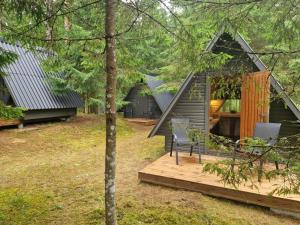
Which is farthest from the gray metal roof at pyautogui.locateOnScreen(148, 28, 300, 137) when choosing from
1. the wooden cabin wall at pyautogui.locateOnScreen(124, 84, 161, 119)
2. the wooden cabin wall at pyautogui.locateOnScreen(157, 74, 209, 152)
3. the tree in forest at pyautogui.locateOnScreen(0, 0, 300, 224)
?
the wooden cabin wall at pyautogui.locateOnScreen(124, 84, 161, 119)

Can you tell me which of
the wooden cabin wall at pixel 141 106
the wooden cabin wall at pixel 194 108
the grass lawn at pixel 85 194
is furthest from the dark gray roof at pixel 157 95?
the wooden cabin wall at pixel 194 108

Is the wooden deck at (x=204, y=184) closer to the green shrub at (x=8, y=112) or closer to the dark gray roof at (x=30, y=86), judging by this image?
the green shrub at (x=8, y=112)

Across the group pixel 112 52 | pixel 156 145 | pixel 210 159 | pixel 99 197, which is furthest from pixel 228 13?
pixel 156 145

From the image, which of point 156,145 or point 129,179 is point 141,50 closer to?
point 156,145

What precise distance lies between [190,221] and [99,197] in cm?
188

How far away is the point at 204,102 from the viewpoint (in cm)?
806

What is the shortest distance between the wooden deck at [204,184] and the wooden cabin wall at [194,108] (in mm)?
1248

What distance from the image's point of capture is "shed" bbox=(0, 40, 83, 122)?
1128 cm

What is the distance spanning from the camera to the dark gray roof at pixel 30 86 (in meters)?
11.2

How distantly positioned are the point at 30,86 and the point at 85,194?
26.8ft

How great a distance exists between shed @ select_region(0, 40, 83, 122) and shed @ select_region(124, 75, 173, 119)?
4857mm

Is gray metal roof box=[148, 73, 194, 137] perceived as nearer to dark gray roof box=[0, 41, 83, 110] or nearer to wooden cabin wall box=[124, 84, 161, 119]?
dark gray roof box=[0, 41, 83, 110]

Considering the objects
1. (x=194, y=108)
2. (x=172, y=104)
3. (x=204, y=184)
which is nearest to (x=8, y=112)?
(x=204, y=184)

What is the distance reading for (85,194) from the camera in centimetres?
557
